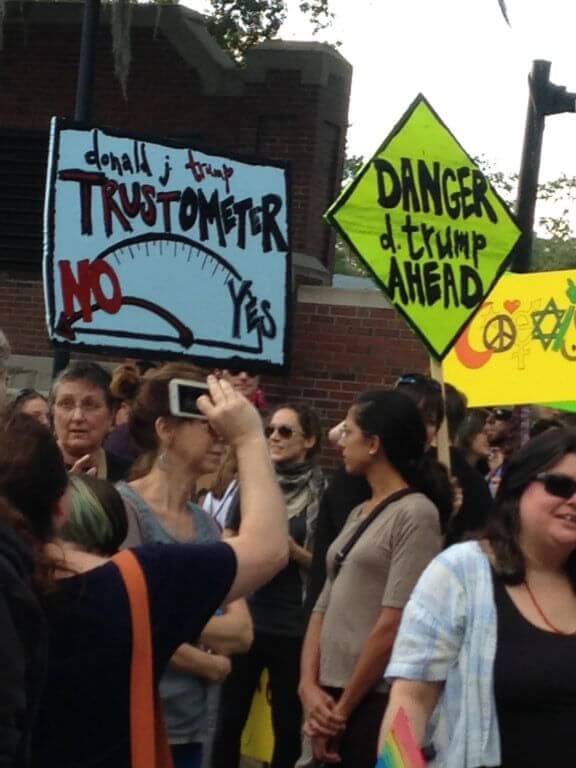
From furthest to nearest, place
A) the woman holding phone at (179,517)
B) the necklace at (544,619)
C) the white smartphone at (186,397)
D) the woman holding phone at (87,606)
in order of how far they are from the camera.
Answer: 1. the woman holding phone at (179,517)
2. the necklace at (544,619)
3. the white smartphone at (186,397)
4. the woman holding phone at (87,606)

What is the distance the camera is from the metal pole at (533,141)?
40.4 ft

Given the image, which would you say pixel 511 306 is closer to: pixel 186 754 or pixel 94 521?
pixel 186 754

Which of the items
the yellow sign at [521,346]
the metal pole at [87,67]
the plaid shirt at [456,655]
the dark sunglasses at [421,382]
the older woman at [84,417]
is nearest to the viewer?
the plaid shirt at [456,655]

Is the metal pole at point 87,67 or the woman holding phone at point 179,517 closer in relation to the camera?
the woman holding phone at point 179,517

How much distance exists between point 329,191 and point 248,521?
12.8 m

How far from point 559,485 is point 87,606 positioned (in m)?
1.30

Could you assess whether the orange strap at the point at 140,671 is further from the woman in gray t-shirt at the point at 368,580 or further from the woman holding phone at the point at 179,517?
the woman in gray t-shirt at the point at 368,580

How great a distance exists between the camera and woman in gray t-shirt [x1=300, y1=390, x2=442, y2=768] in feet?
16.6

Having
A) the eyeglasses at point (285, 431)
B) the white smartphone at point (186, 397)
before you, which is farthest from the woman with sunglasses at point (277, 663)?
the white smartphone at point (186, 397)

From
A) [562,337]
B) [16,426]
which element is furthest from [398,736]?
[562,337]

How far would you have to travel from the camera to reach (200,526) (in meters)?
4.76

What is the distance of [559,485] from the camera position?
378cm

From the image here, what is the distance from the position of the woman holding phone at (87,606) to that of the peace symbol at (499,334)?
7.43 meters

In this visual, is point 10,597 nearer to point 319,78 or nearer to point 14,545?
point 14,545
